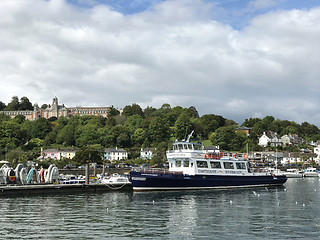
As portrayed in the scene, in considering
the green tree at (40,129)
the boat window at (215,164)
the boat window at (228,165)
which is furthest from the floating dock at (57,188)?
the green tree at (40,129)

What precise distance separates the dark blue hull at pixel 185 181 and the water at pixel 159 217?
12.1 ft

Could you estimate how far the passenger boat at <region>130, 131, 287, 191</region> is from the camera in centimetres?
5688

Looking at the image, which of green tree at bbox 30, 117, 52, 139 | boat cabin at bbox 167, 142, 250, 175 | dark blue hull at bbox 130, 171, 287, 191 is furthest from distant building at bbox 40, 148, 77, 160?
dark blue hull at bbox 130, 171, 287, 191

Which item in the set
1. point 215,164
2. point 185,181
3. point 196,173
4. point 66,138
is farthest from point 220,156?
point 66,138

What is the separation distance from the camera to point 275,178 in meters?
70.6

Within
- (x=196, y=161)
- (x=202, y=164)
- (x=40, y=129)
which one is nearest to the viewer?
(x=196, y=161)

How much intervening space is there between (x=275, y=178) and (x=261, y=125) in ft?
423

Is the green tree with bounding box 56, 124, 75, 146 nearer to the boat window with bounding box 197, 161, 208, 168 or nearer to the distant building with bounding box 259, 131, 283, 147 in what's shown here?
the distant building with bounding box 259, 131, 283, 147

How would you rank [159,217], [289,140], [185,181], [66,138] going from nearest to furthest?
1. [159,217]
2. [185,181]
3. [66,138]
4. [289,140]

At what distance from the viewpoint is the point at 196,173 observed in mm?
60188

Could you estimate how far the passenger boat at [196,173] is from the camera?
56.9m

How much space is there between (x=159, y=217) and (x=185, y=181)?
74.9ft

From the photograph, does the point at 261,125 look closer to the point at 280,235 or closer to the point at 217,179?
the point at 217,179

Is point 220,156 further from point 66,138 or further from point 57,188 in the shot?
point 66,138
